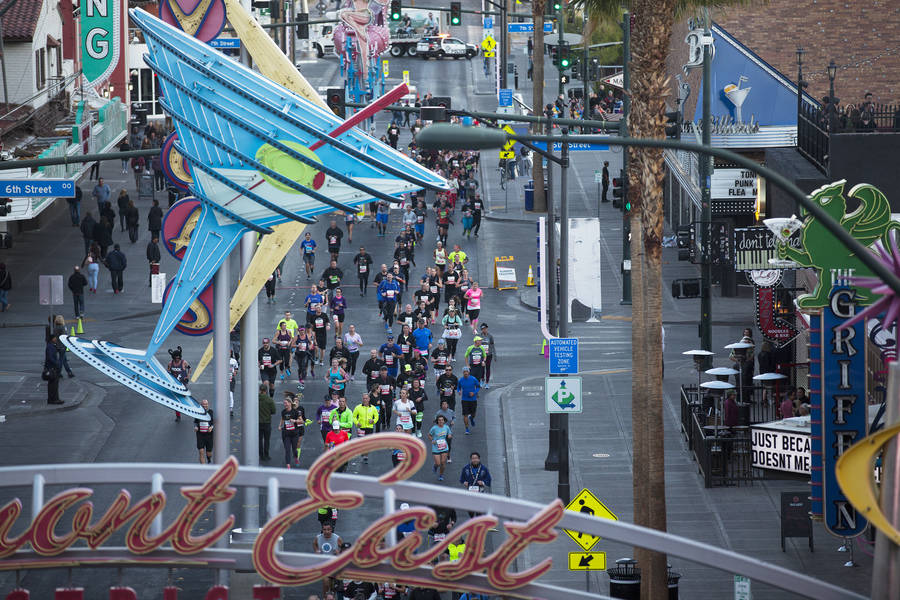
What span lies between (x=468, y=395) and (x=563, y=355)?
5141 millimetres

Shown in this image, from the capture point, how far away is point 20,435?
34.5 meters

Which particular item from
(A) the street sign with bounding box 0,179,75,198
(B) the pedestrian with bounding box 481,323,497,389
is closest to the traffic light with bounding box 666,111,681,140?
(B) the pedestrian with bounding box 481,323,497,389

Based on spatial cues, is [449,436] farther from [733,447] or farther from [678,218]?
[678,218]

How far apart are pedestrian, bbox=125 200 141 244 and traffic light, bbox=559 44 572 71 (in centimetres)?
1688

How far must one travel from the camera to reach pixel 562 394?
2977 centimetres

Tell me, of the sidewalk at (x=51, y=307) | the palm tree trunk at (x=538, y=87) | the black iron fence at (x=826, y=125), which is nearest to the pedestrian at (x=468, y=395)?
the black iron fence at (x=826, y=125)

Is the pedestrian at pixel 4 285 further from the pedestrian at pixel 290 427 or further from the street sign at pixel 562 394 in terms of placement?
the street sign at pixel 562 394

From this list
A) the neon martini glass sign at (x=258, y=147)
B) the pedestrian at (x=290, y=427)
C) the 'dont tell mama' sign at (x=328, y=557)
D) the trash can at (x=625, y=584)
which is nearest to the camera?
the 'dont tell mama' sign at (x=328, y=557)

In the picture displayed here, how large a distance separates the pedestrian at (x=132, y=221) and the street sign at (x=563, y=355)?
27.6 metres

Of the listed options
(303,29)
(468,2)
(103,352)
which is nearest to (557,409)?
(103,352)

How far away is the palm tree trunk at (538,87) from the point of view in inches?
2381

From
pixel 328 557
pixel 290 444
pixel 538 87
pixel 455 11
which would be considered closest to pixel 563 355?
pixel 290 444

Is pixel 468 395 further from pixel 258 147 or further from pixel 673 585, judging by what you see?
pixel 258 147

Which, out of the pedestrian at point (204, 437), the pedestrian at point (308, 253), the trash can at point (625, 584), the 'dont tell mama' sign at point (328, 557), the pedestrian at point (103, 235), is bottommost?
the trash can at point (625, 584)
